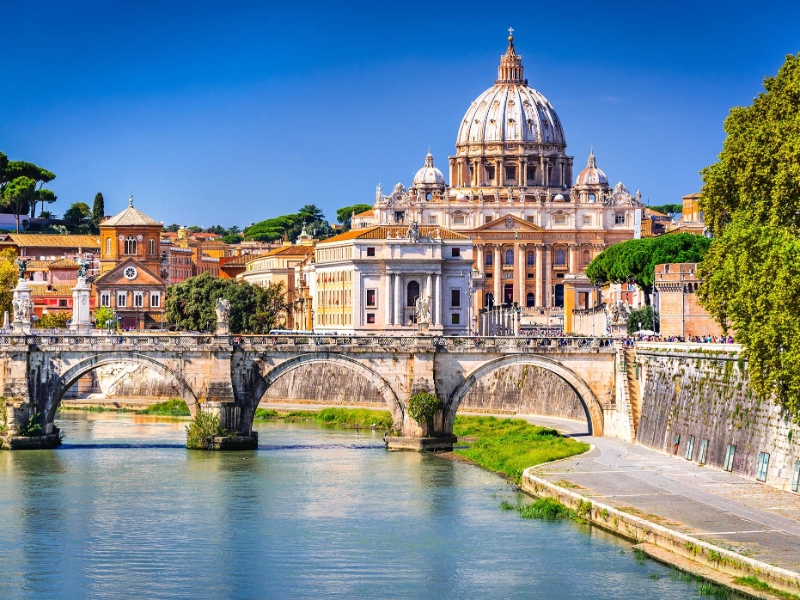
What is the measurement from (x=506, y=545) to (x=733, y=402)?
8.41 meters

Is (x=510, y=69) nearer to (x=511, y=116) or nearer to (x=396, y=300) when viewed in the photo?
(x=511, y=116)

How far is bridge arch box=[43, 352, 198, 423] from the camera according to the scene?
57031 mm

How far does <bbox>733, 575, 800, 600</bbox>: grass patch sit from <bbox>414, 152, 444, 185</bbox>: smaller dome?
433ft

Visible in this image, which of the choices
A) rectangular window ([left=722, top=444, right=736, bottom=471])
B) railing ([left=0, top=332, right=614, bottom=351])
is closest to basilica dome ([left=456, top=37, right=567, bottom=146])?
railing ([left=0, top=332, right=614, bottom=351])

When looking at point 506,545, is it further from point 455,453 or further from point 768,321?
point 455,453

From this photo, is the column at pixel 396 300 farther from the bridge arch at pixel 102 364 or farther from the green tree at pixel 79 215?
the green tree at pixel 79 215

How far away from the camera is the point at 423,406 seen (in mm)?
56250

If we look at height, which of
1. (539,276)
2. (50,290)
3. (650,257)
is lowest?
(650,257)

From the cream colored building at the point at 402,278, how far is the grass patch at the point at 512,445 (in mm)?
31026

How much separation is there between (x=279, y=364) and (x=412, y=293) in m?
41.4

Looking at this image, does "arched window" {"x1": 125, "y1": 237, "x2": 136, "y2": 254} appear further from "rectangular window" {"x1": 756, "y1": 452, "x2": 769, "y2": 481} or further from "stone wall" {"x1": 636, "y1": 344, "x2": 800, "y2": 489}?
"rectangular window" {"x1": 756, "y1": 452, "x2": 769, "y2": 481}

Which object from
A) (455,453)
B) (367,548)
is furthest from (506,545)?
(455,453)

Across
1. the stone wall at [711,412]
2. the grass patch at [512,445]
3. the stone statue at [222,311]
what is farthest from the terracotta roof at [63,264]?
the stone wall at [711,412]

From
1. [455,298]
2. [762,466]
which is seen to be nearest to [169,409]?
[455,298]
